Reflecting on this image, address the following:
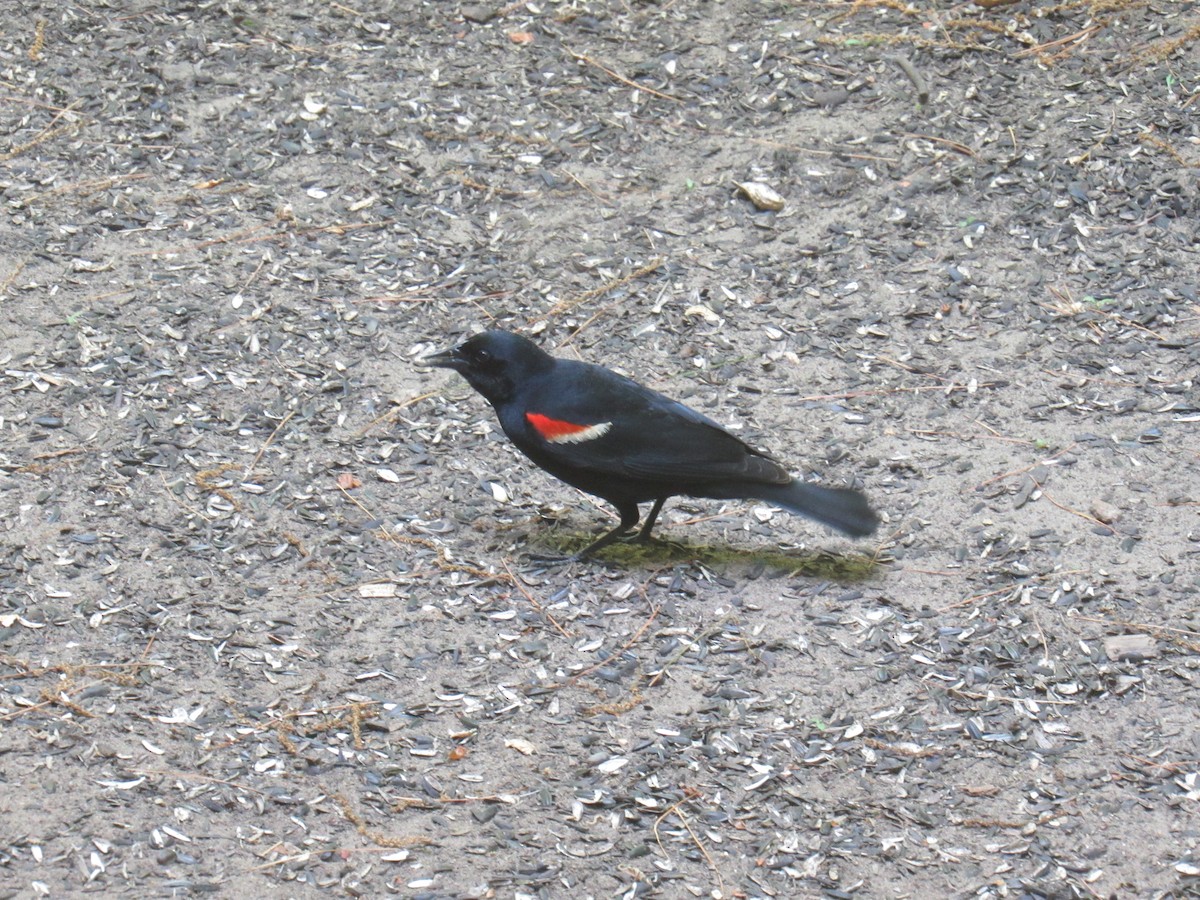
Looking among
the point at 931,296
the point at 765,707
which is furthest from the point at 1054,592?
the point at 931,296

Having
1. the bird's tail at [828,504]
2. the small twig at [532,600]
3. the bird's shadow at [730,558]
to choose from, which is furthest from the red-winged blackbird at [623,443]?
the small twig at [532,600]

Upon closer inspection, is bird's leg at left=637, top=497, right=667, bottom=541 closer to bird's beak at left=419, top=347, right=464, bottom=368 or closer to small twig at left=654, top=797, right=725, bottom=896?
bird's beak at left=419, top=347, right=464, bottom=368

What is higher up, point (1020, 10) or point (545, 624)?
point (1020, 10)

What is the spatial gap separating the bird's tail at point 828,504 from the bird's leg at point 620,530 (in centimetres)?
45

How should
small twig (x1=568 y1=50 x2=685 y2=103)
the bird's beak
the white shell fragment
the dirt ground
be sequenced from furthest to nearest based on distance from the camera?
small twig (x1=568 y1=50 x2=685 y2=103) → the white shell fragment → the bird's beak → the dirt ground

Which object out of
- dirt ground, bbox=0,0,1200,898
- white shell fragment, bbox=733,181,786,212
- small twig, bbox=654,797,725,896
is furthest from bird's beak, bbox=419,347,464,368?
white shell fragment, bbox=733,181,786,212

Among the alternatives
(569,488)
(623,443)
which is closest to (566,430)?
(623,443)

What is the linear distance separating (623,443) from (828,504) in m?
0.66

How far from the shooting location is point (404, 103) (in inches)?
275

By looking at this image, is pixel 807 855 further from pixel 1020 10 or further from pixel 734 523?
pixel 1020 10

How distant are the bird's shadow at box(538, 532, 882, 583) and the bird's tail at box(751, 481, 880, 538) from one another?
25 cm

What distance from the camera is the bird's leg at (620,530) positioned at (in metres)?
4.67

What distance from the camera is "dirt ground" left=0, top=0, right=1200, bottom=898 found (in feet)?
12.1

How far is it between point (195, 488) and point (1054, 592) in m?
2.84
